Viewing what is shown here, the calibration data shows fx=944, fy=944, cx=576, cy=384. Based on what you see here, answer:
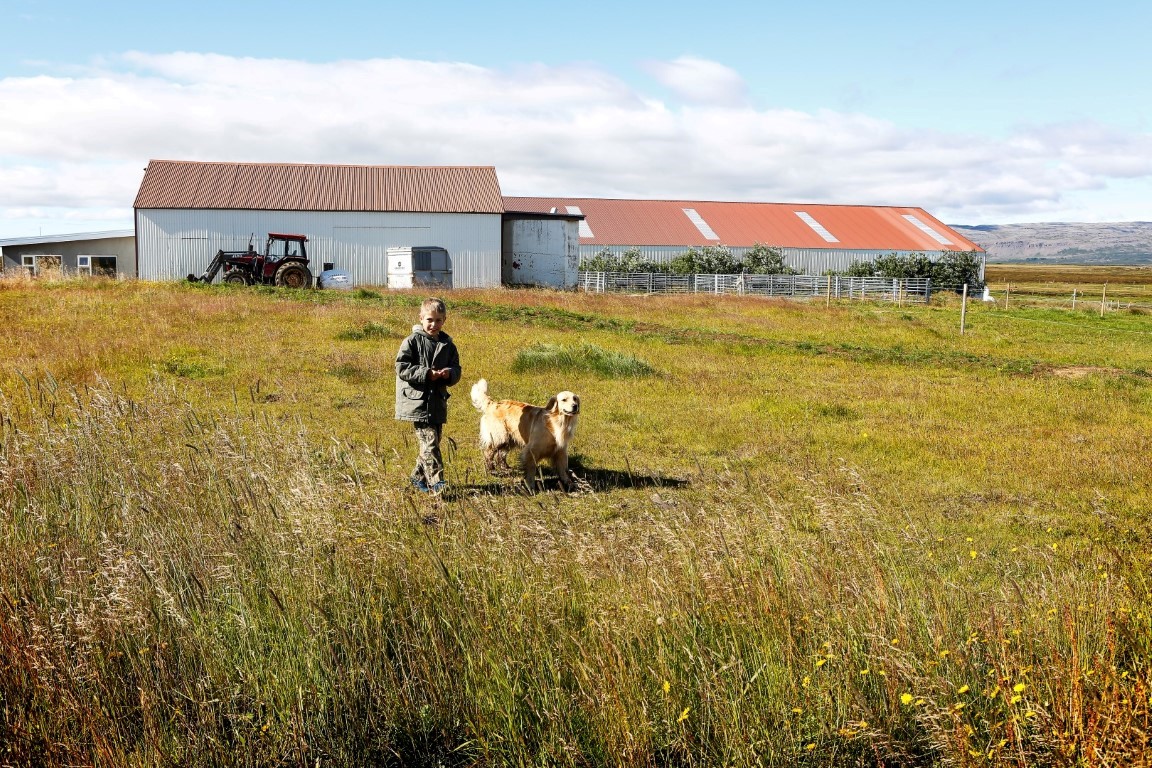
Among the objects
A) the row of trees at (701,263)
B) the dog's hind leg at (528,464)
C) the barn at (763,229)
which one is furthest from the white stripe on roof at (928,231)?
the dog's hind leg at (528,464)

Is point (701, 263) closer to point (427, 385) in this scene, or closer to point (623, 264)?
point (623, 264)

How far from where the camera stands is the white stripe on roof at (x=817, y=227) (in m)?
52.8

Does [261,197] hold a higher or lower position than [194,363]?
higher

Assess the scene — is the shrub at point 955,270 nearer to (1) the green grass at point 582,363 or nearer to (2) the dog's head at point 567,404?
(1) the green grass at point 582,363

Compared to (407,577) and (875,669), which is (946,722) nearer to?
(875,669)

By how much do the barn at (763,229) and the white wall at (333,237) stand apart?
11250 mm

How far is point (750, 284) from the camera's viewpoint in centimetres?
4591

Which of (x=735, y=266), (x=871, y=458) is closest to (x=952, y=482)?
(x=871, y=458)

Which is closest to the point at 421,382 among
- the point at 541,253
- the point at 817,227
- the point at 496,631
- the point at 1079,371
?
the point at 496,631

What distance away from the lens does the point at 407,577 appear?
431 cm

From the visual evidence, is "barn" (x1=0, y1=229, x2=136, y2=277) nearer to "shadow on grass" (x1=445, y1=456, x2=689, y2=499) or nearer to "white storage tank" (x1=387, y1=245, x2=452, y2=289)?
"white storage tank" (x1=387, y1=245, x2=452, y2=289)

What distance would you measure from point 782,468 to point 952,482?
1527 millimetres

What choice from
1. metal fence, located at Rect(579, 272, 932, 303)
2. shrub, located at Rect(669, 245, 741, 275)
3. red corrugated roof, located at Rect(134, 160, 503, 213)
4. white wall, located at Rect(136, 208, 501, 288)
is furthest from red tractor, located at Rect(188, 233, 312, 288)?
shrub, located at Rect(669, 245, 741, 275)

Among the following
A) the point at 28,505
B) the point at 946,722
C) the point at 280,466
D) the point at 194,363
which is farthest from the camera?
the point at 194,363
